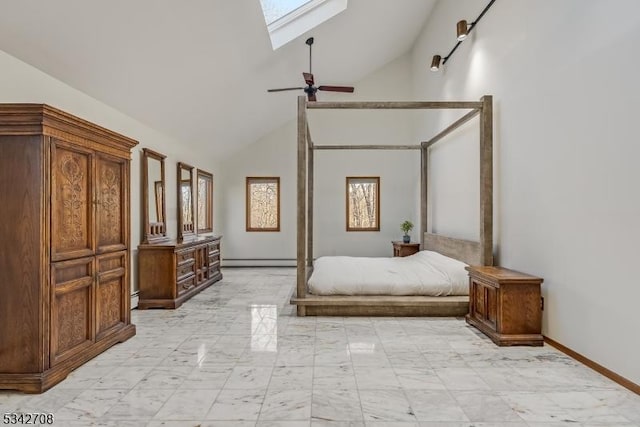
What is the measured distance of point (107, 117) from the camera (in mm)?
4242

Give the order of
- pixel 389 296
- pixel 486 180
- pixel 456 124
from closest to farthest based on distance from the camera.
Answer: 1. pixel 486 180
2. pixel 389 296
3. pixel 456 124

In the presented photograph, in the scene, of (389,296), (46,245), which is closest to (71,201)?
(46,245)

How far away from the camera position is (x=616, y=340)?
8.64ft

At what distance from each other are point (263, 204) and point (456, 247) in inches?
180

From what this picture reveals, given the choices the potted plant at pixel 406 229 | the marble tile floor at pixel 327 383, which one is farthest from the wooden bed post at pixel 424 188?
the marble tile floor at pixel 327 383

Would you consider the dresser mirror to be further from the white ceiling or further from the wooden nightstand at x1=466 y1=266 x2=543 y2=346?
the wooden nightstand at x1=466 y1=266 x2=543 y2=346

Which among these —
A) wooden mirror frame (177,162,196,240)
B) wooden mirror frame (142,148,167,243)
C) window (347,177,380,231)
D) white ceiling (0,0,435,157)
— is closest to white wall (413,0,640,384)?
white ceiling (0,0,435,157)

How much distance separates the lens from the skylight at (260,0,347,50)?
5125 millimetres

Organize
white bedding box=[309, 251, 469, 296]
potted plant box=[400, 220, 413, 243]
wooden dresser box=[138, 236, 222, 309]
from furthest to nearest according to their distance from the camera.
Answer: potted plant box=[400, 220, 413, 243] → wooden dresser box=[138, 236, 222, 309] → white bedding box=[309, 251, 469, 296]

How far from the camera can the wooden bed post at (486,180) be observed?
14.2 feet

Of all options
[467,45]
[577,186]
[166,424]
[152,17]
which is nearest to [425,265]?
[577,186]

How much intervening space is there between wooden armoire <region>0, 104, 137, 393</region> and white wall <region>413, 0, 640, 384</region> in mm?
3803

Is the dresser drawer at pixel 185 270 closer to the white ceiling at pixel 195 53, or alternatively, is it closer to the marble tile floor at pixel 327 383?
the marble tile floor at pixel 327 383

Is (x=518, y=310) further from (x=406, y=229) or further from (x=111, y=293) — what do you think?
(x=406, y=229)
